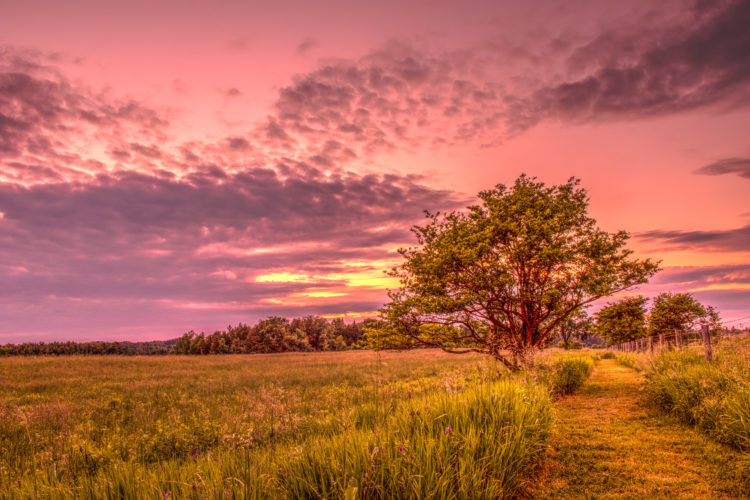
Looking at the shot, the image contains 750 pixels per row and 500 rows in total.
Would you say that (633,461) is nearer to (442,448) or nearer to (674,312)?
(442,448)

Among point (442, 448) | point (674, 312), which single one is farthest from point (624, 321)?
point (442, 448)

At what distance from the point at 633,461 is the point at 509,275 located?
736cm

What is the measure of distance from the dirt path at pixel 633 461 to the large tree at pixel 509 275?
391 cm

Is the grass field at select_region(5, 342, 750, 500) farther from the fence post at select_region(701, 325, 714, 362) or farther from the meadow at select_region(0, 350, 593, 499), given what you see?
the fence post at select_region(701, 325, 714, 362)

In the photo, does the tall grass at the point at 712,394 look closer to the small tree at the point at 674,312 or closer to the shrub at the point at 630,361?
the shrub at the point at 630,361

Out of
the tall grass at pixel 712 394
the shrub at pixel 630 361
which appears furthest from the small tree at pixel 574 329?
the tall grass at pixel 712 394

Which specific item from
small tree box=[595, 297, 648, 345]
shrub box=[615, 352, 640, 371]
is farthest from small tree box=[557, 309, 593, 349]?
shrub box=[615, 352, 640, 371]

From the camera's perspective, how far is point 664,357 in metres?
11.6

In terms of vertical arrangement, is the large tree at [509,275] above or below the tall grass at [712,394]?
above

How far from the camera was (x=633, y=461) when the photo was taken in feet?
19.3

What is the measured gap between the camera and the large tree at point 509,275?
1225cm

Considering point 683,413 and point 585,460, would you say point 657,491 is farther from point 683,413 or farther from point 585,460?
point 683,413

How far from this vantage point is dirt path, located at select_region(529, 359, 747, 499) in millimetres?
4809

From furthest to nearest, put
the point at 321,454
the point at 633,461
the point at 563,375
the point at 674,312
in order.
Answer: the point at 674,312 < the point at 563,375 < the point at 633,461 < the point at 321,454
